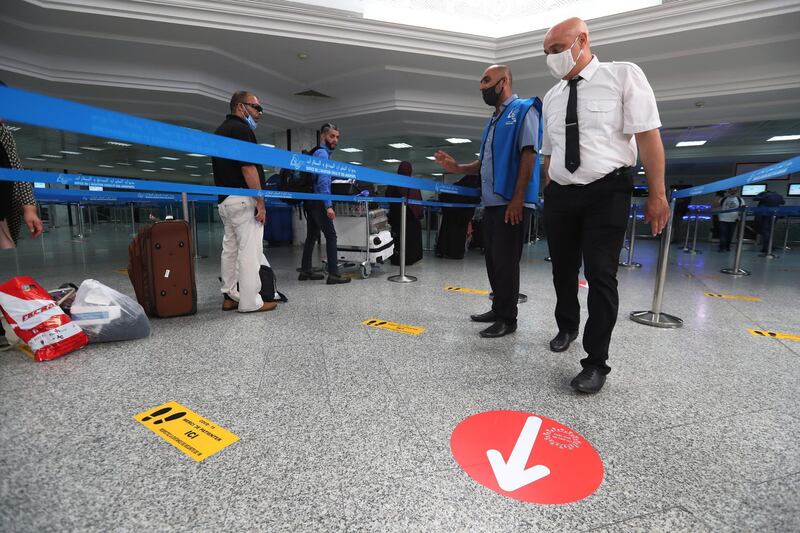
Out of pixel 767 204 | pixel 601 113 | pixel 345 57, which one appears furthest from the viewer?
pixel 767 204

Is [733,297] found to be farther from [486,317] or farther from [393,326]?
[393,326]

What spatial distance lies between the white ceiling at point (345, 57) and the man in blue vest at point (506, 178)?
13.1 ft

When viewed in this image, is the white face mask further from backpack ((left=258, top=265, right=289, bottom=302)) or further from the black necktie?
backpack ((left=258, top=265, right=289, bottom=302))

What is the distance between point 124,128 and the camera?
135cm

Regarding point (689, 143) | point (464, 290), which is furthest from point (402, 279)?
point (689, 143)

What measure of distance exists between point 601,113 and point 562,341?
120cm

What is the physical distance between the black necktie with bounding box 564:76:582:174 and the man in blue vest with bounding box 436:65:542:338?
0.50 m

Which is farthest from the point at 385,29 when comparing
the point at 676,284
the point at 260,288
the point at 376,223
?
the point at 676,284

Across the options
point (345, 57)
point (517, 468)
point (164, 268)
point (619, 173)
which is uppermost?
point (345, 57)

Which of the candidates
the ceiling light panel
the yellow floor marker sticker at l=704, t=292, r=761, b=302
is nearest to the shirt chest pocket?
the yellow floor marker sticker at l=704, t=292, r=761, b=302

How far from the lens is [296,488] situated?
40.4 inches

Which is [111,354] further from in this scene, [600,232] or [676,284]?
[676,284]

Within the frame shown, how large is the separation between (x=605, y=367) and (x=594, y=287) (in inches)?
14.0

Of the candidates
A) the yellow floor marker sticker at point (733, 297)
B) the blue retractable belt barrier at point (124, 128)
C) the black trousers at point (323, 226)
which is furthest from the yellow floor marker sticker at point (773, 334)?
the black trousers at point (323, 226)
